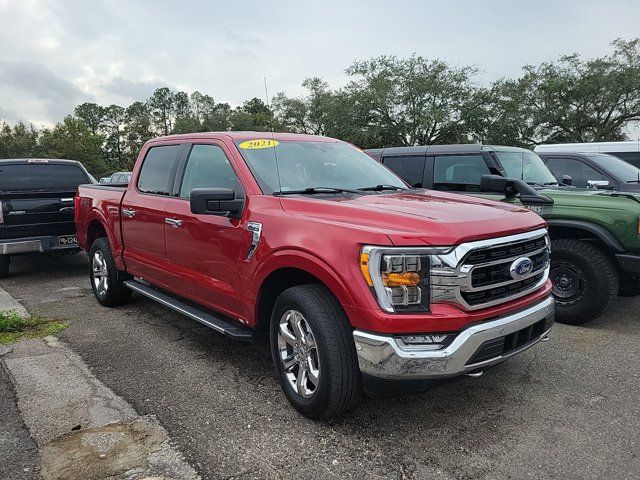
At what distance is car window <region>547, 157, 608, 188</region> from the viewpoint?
7.84m

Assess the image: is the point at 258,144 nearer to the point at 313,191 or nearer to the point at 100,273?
the point at 313,191

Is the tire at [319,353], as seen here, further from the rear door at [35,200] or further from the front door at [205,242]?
the rear door at [35,200]

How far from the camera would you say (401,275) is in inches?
106

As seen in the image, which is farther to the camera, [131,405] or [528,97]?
[528,97]

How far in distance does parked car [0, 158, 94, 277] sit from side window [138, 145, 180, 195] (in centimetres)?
305

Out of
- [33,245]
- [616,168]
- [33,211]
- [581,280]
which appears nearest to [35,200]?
[33,211]

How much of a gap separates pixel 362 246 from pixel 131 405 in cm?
195

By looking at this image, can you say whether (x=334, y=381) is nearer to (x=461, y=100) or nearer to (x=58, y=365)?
(x=58, y=365)

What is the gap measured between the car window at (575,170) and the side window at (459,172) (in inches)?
90.8

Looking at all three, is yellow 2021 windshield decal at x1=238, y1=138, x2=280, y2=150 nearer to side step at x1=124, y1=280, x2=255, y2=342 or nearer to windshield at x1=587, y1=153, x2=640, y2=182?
side step at x1=124, y1=280, x2=255, y2=342

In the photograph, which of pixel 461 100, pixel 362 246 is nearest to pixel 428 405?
pixel 362 246

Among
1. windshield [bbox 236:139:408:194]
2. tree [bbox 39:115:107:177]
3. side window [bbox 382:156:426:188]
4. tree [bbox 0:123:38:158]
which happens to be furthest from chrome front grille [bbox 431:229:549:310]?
tree [bbox 0:123:38:158]

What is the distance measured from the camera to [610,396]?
3.51 meters

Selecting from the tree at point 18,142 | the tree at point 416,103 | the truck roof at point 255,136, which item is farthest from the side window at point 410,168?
the tree at point 18,142
